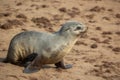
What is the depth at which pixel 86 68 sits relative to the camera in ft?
22.6

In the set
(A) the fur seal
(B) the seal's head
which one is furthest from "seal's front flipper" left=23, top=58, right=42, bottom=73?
(B) the seal's head

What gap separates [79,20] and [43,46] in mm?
4595

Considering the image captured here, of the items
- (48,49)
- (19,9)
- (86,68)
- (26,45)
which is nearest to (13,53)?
(26,45)

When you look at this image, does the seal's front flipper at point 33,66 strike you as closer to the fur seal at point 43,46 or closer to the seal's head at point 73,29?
the fur seal at point 43,46

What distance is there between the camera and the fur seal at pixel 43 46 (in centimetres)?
619

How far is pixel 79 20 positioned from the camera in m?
10.6

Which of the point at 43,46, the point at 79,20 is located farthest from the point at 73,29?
the point at 79,20

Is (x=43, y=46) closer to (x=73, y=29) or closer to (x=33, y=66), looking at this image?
(x=33, y=66)

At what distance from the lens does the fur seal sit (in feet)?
20.3

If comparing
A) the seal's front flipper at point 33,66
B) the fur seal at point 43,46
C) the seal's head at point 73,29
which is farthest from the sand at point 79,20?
the seal's head at point 73,29

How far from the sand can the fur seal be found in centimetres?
21

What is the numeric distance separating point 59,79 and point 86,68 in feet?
3.22

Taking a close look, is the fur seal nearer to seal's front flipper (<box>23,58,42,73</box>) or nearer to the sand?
seal's front flipper (<box>23,58,42,73</box>)

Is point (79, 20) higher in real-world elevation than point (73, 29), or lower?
lower
